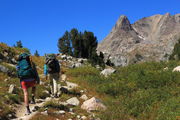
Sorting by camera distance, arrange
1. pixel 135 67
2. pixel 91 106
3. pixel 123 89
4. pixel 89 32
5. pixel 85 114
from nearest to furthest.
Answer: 1. pixel 85 114
2. pixel 91 106
3. pixel 123 89
4. pixel 135 67
5. pixel 89 32

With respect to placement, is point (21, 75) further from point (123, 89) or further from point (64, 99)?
point (123, 89)

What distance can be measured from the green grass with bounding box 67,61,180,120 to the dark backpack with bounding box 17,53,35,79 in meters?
2.99

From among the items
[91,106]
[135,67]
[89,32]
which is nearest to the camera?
[91,106]

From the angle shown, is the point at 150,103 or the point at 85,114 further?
the point at 150,103

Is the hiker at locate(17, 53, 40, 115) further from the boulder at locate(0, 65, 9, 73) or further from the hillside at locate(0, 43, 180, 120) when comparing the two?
the boulder at locate(0, 65, 9, 73)

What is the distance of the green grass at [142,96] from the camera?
31.4 feet

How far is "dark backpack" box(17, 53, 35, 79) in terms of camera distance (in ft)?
28.3

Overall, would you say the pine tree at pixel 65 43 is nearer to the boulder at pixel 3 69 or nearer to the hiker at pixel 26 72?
the boulder at pixel 3 69

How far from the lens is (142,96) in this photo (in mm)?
11625

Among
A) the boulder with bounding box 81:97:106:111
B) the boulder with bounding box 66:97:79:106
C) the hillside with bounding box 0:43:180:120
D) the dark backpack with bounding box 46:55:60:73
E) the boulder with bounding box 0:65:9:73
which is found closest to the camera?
the hillside with bounding box 0:43:180:120

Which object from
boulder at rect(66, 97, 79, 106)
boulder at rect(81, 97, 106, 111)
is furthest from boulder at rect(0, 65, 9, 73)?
boulder at rect(81, 97, 106, 111)

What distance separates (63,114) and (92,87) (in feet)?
21.5

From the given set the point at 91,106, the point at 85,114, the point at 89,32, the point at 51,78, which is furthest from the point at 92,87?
the point at 89,32

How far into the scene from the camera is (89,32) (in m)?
45.3
